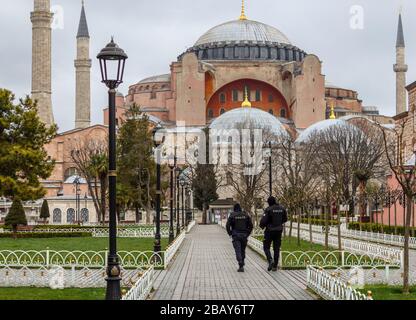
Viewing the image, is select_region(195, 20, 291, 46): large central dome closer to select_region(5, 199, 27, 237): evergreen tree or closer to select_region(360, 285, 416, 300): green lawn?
select_region(5, 199, 27, 237): evergreen tree

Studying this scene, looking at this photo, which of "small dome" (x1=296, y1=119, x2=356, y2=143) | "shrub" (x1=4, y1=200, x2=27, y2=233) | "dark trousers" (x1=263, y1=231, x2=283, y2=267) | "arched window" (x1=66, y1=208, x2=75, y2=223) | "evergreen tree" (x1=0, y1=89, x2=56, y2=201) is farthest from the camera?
"arched window" (x1=66, y1=208, x2=75, y2=223)

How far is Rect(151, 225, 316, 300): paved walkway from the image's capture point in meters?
10.9

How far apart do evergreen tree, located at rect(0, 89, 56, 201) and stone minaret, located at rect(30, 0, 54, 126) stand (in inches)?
1300

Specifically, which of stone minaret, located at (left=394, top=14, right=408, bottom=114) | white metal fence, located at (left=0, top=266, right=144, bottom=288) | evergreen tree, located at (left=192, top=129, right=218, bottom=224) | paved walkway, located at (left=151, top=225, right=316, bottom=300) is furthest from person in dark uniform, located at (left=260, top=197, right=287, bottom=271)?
stone minaret, located at (left=394, top=14, right=408, bottom=114)

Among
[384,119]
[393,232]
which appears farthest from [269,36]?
[393,232]

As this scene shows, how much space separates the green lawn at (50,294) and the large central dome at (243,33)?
74219 mm

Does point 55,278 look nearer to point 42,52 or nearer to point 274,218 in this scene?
point 274,218

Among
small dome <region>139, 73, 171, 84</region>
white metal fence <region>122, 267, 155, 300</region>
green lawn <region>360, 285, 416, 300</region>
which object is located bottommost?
green lawn <region>360, 285, 416, 300</region>

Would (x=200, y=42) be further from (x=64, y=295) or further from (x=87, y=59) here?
(x=64, y=295)

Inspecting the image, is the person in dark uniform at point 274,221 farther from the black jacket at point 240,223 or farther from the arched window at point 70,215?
the arched window at point 70,215

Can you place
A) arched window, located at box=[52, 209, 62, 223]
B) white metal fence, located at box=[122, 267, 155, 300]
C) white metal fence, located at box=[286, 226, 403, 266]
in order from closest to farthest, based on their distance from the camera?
white metal fence, located at box=[122, 267, 155, 300] < white metal fence, located at box=[286, 226, 403, 266] < arched window, located at box=[52, 209, 62, 223]

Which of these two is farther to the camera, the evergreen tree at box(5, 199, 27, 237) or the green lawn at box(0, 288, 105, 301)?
the evergreen tree at box(5, 199, 27, 237)

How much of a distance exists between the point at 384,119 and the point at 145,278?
2958 inches
